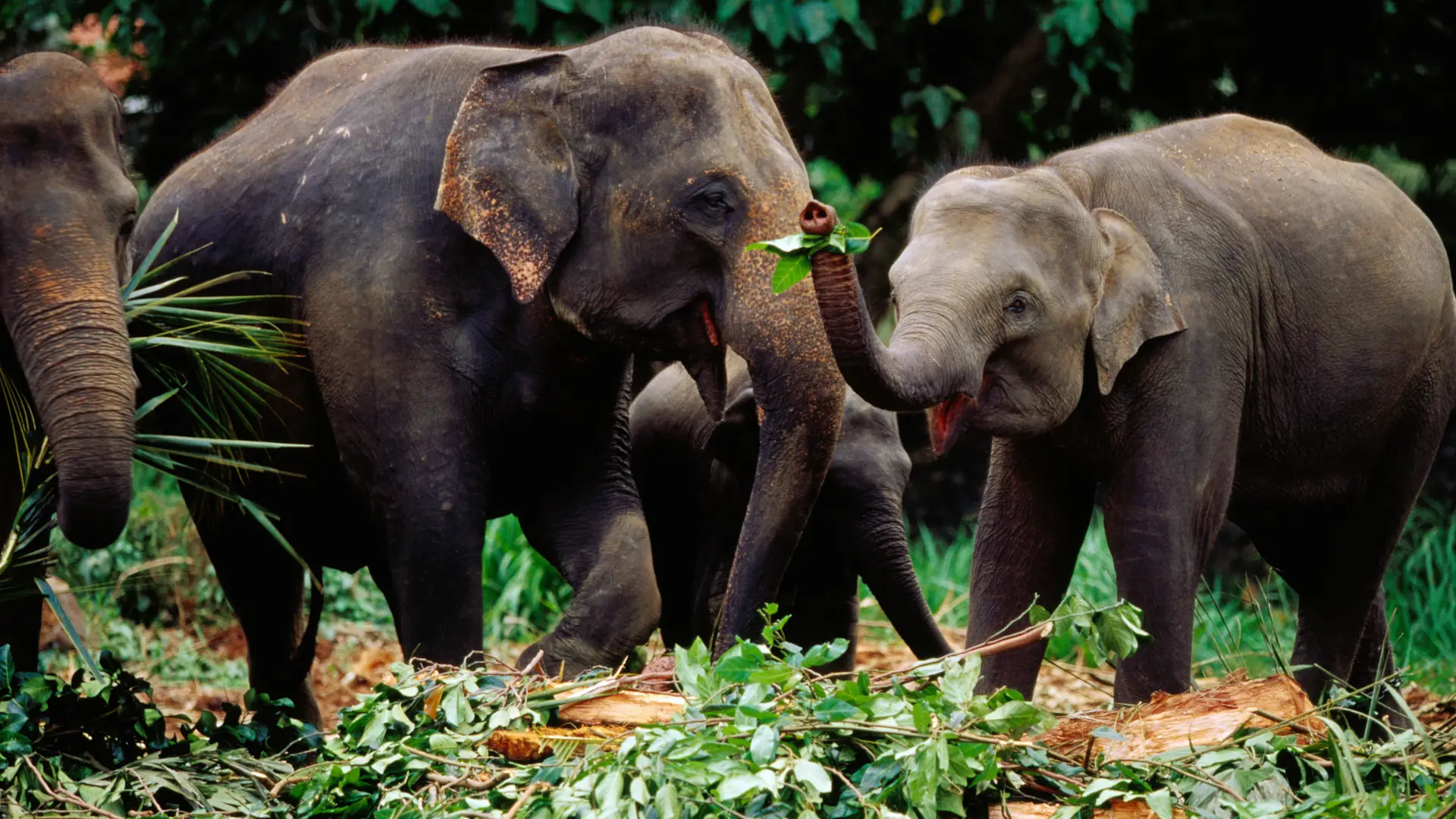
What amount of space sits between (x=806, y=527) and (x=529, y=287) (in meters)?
1.44

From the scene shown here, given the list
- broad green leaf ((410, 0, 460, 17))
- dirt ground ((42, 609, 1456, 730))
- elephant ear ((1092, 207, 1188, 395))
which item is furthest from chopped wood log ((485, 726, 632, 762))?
broad green leaf ((410, 0, 460, 17))

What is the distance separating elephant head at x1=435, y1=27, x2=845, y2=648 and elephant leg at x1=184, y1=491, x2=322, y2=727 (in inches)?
63.0

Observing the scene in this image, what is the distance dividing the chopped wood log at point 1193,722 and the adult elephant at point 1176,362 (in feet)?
1.94

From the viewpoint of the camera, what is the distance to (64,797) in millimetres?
4008

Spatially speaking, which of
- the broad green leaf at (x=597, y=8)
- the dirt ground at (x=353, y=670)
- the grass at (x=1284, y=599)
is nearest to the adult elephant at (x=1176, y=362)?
the dirt ground at (x=353, y=670)

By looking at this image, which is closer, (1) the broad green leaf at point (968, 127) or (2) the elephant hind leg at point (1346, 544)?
(2) the elephant hind leg at point (1346, 544)

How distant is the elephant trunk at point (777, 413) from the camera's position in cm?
452

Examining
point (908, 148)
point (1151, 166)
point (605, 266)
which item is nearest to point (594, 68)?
point (605, 266)

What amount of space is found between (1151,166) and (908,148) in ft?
9.32

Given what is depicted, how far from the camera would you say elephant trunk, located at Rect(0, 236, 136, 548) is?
12.9 ft

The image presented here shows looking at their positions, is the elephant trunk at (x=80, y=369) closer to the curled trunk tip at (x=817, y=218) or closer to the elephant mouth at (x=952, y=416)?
the curled trunk tip at (x=817, y=218)

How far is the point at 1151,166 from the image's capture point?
16.5ft

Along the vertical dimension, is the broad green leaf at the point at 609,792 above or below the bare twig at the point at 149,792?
above

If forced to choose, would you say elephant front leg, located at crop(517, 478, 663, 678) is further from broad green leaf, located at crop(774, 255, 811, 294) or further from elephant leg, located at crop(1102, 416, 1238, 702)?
broad green leaf, located at crop(774, 255, 811, 294)
